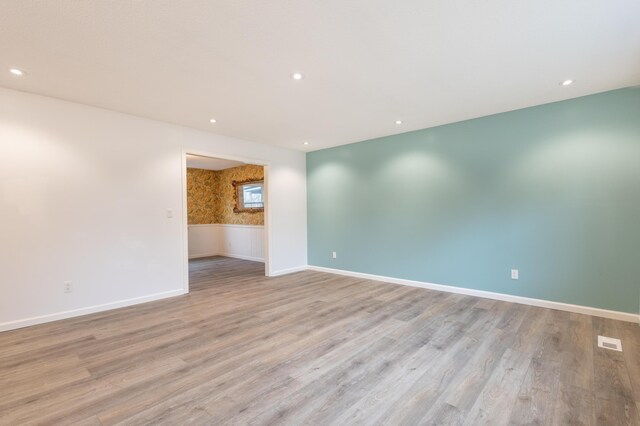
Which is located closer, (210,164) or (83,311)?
(83,311)

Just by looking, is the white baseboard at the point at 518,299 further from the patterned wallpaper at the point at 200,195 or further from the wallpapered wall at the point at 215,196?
the patterned wallpaper at the point at 200,195

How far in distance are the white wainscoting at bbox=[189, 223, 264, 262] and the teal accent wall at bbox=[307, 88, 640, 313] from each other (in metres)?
2.91

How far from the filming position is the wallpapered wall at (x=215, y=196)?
7.83m

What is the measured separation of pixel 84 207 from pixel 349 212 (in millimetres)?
3995

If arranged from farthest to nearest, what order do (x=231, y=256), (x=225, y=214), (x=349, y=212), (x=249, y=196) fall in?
(x=225, y=214), (x=231, y=256), (x=249, y=196), (x=349, y=212)

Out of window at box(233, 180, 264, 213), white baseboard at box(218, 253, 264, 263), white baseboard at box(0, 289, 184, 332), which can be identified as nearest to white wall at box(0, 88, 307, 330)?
white baseboard at box(0, 289, 184, 332)

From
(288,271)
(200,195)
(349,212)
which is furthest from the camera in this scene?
(200,195)

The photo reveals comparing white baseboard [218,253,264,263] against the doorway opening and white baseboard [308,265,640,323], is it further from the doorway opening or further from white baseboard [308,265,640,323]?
white baseboard [308,265,640,323]

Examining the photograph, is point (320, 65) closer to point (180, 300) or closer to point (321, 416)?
point (321, 416)

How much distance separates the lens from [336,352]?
2486 mm

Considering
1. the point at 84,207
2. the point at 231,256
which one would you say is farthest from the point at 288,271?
the point at 84,207

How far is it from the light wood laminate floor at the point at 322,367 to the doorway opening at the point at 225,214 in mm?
3678

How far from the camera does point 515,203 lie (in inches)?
148

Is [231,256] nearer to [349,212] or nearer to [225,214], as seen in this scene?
[225,214]
